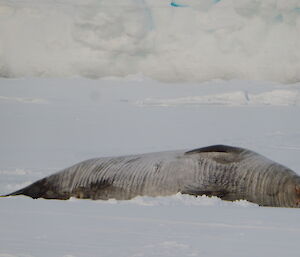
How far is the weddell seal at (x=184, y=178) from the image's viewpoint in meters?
4.18

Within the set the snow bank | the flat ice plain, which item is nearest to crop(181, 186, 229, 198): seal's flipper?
the flat ice plain

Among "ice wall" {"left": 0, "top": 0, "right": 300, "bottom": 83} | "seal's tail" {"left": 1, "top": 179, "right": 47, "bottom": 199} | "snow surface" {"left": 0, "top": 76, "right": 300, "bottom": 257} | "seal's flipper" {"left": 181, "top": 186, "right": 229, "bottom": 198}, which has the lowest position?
"seal's tail" {"left": 1, "top": 179, "right": 47, "bottom": 199}

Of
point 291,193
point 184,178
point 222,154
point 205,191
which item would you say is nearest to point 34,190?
point 184,178

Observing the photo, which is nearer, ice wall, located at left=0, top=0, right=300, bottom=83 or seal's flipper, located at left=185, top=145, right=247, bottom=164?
seal's flipper, located at left=185, top=145, right=247, bottom=164

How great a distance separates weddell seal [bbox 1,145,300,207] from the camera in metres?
4.18

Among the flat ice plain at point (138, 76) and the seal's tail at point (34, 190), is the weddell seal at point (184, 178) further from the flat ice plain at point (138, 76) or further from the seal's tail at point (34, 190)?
the flat ice plain at point (138, 76)

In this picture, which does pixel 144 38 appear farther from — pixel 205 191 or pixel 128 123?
pixel 205 191

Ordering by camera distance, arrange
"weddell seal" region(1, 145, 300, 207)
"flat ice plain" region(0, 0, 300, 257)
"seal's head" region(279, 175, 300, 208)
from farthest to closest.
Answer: "flat ice plain" region(0, 0, 300, 257)
"weddell seal" region(1, 145, 300, 207)
"seal's head" region(279, 175, 300, 208)

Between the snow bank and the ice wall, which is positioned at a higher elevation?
the ice wall

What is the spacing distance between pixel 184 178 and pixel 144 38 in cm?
300

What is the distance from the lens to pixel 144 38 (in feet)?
22.9

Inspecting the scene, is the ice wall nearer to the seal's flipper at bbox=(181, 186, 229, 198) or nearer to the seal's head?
the seal's flipper at bbox=(181, 186, 229, 198)

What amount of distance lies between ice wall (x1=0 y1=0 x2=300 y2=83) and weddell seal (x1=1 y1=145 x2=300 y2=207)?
7.73ft

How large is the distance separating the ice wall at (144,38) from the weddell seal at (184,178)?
2356 mm
